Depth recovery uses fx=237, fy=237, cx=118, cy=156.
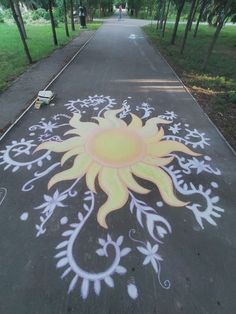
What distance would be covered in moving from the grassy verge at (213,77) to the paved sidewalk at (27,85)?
5660 millimetres

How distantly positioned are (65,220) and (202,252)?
2082mm

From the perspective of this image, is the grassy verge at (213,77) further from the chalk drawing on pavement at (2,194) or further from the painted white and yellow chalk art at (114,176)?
the chalk drawing on pavement at (2,194)

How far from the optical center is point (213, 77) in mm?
10367

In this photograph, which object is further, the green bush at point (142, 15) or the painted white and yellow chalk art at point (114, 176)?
the green bush at point (142, 15)

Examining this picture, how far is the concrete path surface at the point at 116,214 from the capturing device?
2877 mm

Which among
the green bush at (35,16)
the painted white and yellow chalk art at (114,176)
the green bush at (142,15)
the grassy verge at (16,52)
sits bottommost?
the green bush at (142,15)

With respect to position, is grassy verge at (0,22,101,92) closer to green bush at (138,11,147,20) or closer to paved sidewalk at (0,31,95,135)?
paved sidewalk at (0,31,95,135)

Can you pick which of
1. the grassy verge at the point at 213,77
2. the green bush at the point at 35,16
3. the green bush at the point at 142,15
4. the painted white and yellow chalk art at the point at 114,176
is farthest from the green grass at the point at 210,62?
the green bush at the point at 142,15

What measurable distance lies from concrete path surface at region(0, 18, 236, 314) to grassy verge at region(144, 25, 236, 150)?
0.62 meters

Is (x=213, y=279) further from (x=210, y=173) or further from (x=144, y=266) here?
(x=210, y=173)

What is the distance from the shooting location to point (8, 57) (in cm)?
1246

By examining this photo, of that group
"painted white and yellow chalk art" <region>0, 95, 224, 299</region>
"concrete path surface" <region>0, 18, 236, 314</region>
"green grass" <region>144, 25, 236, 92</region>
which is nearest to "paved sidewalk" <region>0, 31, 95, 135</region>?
"concrete path surface" <region>0, 18, 236, 314</region>

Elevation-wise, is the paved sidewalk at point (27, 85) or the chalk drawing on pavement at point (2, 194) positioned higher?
the chalk drawing on pavement at point (2, 194)

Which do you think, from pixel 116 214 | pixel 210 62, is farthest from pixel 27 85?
pixel 210 62
